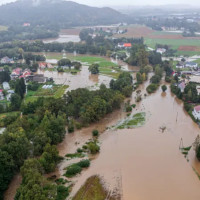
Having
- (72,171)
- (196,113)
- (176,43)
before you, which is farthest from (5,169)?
(176,43)

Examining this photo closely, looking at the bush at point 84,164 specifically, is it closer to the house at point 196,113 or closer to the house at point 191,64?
the house at point 196,113

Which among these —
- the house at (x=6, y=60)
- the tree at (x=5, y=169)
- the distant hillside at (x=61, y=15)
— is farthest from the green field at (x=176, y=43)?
the tree at (x=5, y=169)

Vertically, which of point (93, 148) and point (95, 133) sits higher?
point (95, 133)

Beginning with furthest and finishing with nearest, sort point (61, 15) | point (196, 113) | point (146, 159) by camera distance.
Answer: point (61, 15) < point (196, 113) < point (146, 159)

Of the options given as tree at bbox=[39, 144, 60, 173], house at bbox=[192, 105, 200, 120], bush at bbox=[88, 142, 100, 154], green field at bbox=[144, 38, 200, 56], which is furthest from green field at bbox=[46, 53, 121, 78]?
tree at bbox=[39, 144, 60, 173]

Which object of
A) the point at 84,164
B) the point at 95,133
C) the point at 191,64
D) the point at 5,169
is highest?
the point at 191,64

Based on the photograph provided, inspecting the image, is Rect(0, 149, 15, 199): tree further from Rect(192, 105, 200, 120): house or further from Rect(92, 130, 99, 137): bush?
Rect(192, 105, 200, 120): house

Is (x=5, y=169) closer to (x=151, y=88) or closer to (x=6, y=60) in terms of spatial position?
(x=151, y=88)
